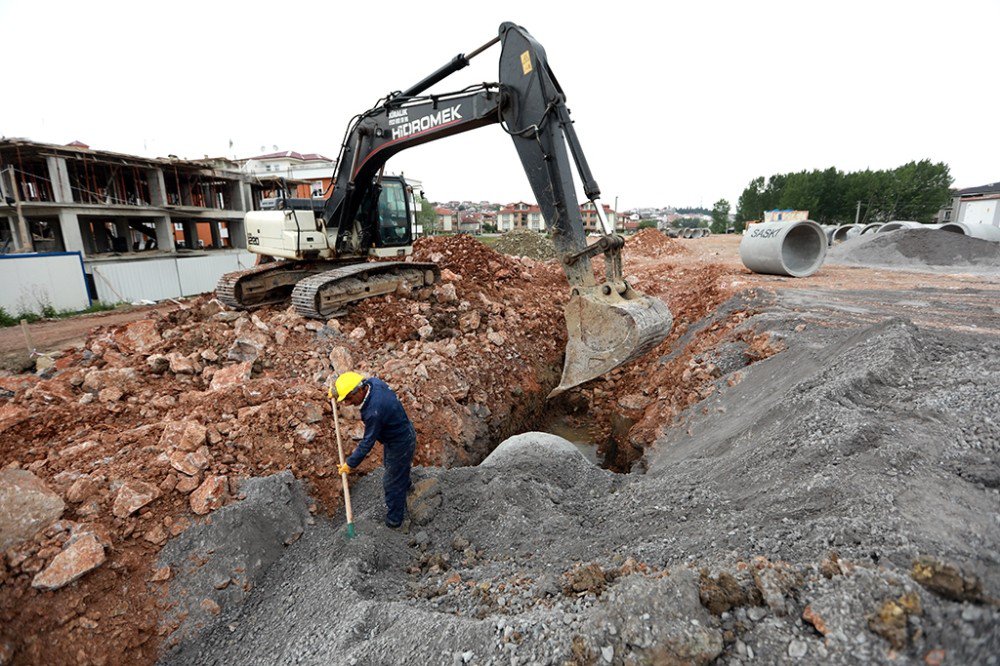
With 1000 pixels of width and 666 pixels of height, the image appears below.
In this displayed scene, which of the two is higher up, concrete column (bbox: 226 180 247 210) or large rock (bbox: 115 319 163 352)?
concrete column (bbox: 226 180 247 210)

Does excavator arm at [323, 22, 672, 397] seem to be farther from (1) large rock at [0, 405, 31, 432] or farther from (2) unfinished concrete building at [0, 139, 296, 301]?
(2) unfinished concrete building at [0, 139, 296, 301]

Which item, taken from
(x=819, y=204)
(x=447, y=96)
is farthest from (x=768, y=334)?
(x=819, y=204)

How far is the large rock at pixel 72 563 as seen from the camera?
318cm

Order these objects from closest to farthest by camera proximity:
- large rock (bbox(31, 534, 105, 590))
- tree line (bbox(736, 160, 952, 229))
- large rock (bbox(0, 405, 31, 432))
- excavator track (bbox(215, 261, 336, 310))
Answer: large rock (bbox(31, 534, 105, 590)) < large rock (bbox(0, 405, 31, 432)) < excavator track (bbox(215, 261, 336, 310)) < tree line (bbox(736, 160, 952, 229))

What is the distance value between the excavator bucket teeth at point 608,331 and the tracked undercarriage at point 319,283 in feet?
13.1

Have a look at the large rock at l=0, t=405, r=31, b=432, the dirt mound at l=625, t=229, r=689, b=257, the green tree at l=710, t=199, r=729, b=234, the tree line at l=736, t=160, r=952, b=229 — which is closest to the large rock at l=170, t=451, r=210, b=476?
the large rock at l=0, t=405, r=31, b=432

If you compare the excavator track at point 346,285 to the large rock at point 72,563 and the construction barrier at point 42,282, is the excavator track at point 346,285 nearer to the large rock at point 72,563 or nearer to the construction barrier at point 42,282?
the large rock at point 72,563

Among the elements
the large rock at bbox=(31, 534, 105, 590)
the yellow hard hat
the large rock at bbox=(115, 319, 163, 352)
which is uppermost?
the yellow hard hat

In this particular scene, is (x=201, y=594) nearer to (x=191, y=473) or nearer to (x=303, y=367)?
(x=191, y=473)

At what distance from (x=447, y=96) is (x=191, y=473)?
5.46 m

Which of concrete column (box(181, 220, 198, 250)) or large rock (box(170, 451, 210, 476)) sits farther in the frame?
concrete column (box(181, 220, 198, 250))

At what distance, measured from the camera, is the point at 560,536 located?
364cm

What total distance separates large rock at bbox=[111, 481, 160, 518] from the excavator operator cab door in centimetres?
580

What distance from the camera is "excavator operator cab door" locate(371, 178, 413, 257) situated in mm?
8891
